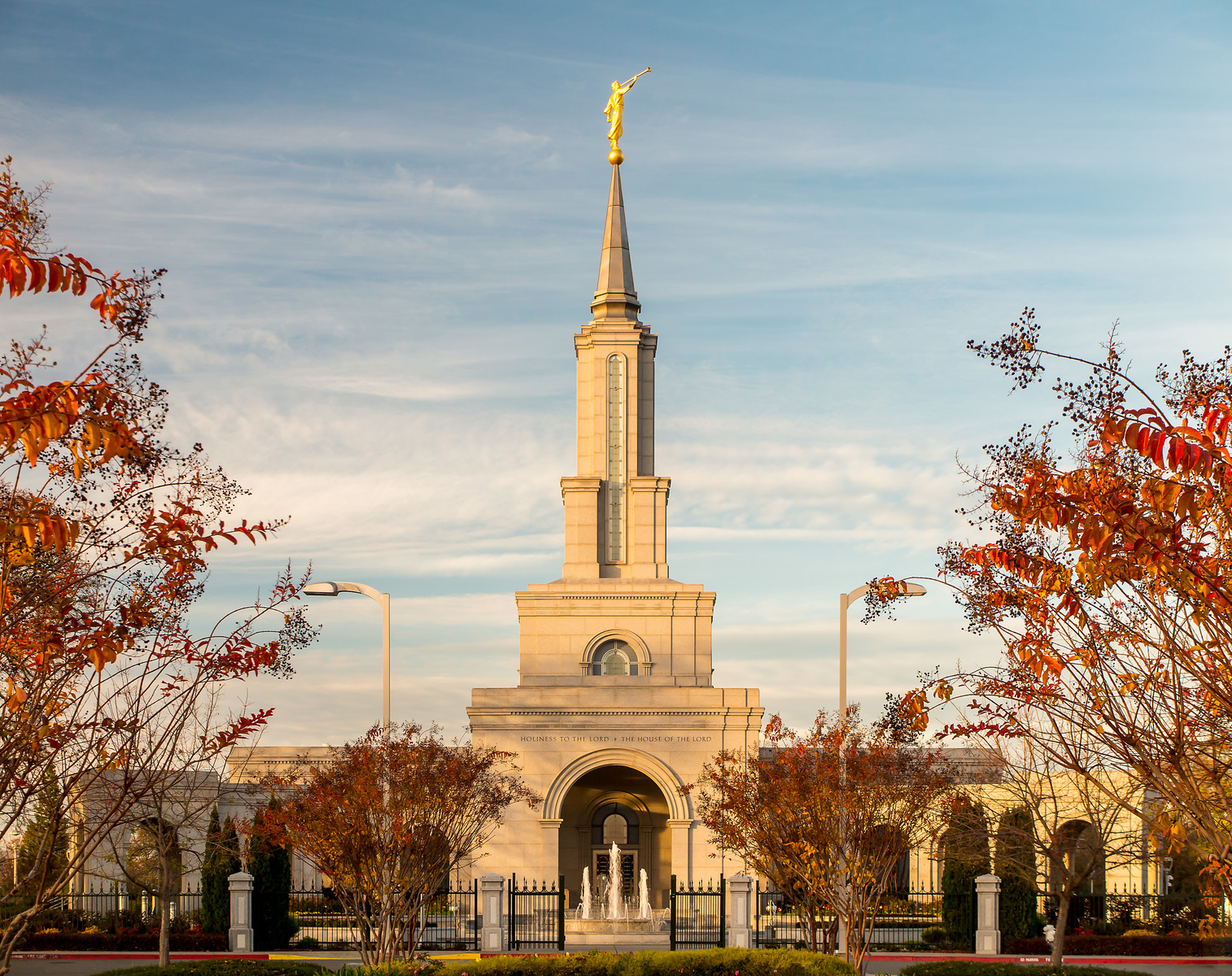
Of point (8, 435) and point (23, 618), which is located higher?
point (8, 435)

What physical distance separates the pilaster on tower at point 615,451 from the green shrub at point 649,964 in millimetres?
26474

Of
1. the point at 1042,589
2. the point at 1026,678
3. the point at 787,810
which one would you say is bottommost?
the point at 787,810

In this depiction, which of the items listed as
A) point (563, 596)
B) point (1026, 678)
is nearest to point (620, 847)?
point (563, 596)

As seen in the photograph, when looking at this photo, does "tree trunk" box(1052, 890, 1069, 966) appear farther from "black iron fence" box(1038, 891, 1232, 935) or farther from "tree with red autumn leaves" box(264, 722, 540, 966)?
"tree with red autumn leaves" box(264, 722, 540, 966)

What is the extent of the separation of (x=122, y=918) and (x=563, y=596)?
17.6m

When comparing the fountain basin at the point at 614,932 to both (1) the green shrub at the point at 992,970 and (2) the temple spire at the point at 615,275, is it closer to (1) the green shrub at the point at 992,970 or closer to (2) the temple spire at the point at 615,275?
(1) the green shrub at the point at 992,970

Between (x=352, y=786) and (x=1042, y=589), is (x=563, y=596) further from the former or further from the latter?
(x=1042, y=589)

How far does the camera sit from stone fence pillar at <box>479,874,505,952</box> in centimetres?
2977

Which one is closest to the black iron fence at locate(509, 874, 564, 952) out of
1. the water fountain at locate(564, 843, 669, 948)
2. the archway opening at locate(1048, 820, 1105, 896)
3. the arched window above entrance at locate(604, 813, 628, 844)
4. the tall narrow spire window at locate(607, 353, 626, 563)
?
the water fountain at locate(564, 843, 669, 948)

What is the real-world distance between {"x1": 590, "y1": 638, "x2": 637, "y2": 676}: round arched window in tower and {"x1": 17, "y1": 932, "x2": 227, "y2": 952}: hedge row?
16.6 m

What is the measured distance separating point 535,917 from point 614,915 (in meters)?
2.25

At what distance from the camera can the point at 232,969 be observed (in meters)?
17.6

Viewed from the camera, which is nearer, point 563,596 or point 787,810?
point 787,810

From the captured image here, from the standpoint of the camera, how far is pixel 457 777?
78.6 ft
